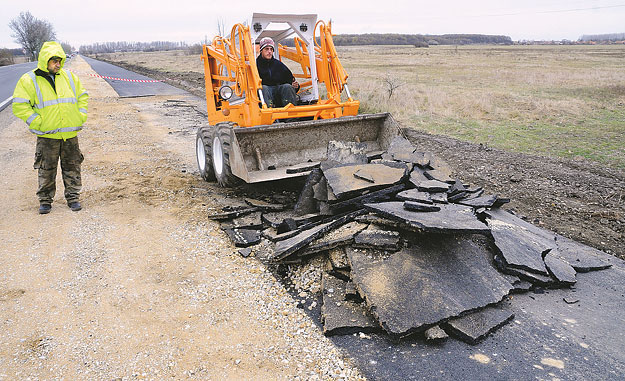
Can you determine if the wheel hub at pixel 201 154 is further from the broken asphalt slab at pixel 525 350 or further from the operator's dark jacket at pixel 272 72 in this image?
the broken asphalt slab at pixel 525 350

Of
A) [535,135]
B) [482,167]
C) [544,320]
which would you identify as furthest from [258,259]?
[535,135]

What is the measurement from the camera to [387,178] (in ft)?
17.5

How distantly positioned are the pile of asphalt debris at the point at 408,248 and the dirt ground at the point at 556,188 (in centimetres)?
58

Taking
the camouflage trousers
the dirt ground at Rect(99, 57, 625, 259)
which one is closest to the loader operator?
the camouflage trousers

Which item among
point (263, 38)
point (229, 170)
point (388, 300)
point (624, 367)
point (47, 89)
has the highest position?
point (263, 38)

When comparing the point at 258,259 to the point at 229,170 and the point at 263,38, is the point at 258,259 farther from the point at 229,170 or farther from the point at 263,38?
the point at 263,38

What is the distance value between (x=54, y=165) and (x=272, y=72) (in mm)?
3541

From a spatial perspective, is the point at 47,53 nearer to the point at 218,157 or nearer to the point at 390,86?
the point at 218,157

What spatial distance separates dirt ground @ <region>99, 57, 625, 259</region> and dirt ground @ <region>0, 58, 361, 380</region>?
161 inches

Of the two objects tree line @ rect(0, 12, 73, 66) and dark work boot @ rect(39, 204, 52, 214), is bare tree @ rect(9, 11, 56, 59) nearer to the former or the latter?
tree line @ rect(0, 12, 73, 66)

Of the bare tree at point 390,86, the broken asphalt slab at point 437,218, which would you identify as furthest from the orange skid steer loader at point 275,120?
the bare tree at point 390,86

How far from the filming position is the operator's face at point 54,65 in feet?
18.7

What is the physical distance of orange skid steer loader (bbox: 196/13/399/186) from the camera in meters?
6.36

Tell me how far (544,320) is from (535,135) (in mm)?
8690
